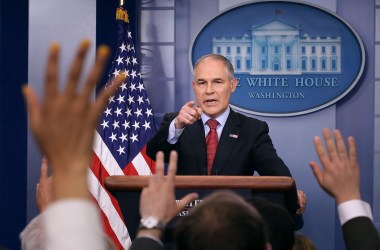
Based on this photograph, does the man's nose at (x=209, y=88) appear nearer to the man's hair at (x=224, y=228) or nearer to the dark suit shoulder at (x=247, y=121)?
the dark suit shoulder at (x=247, y=121)

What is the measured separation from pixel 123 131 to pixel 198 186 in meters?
2.22

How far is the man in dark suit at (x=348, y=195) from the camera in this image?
1140 millimetres

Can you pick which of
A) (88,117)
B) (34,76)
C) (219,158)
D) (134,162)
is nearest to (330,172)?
(88,117)

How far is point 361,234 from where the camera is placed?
1.14 metres

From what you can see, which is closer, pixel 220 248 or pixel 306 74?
pixel 220 248

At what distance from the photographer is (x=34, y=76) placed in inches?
166

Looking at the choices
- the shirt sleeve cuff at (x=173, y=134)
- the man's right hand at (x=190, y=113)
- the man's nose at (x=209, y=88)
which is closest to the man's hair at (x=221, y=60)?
the man's nose at (x=209, y=88)

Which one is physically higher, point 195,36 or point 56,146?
point 195,36

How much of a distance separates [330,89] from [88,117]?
3.63 metres

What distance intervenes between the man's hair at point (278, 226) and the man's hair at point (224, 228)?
253 mm

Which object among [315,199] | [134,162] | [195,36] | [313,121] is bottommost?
[315,199]

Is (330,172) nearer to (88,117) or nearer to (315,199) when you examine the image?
(88,117)

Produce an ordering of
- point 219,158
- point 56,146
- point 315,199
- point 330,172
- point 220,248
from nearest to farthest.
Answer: point 56,146 < point 220,248 < point 330,172 < point 219,158 < point 315,199

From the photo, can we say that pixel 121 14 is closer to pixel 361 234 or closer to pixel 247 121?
pixel 247 121
